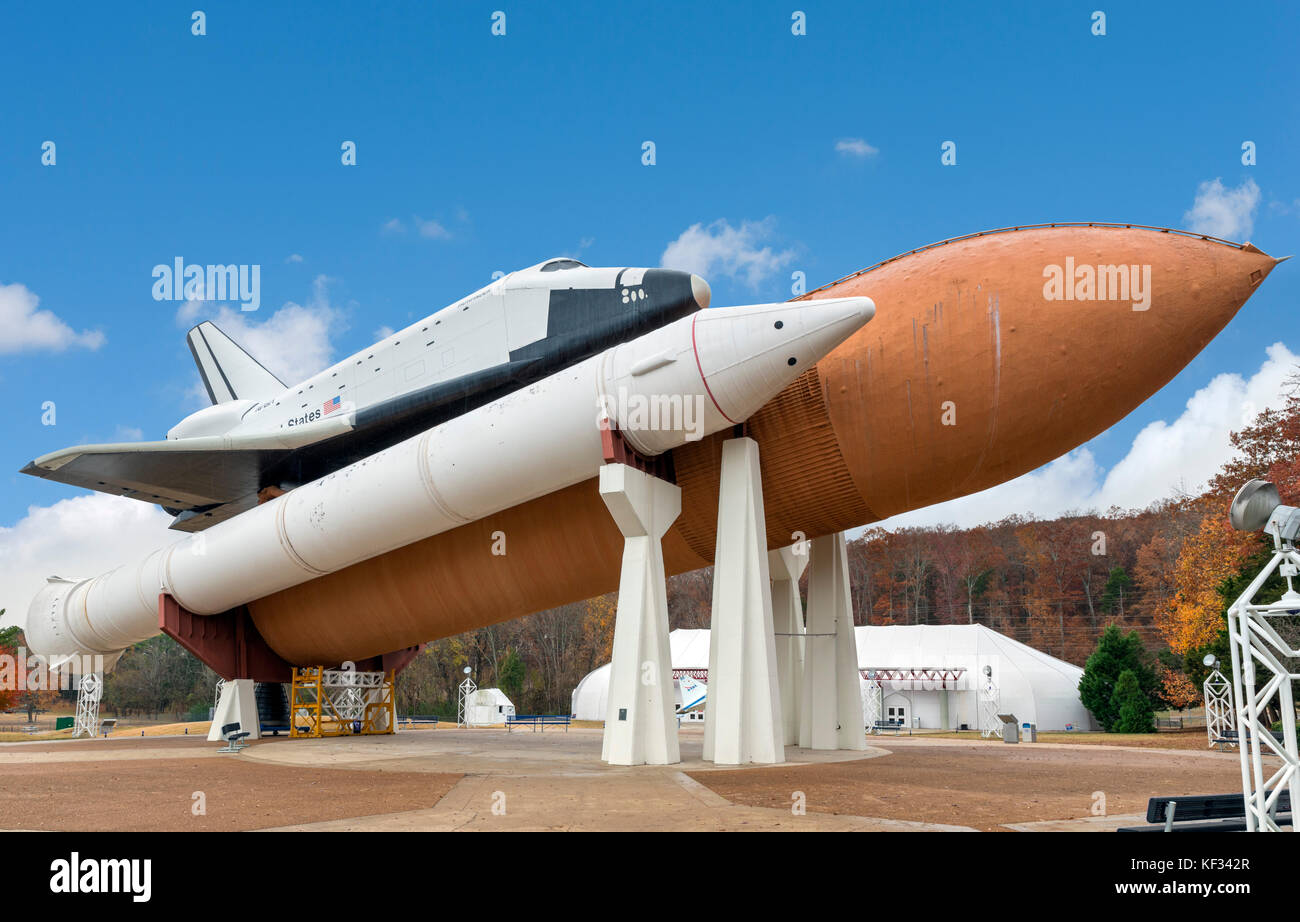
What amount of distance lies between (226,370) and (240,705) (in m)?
8.03

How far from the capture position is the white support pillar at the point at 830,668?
14875mm

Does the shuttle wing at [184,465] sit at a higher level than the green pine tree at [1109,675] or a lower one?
higher

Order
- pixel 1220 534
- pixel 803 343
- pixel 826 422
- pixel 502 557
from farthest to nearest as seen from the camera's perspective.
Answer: pixel 1220 534, pixel 502 557, pixel 826 422, pixel 803 343

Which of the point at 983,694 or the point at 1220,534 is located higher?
the point at 1220,534

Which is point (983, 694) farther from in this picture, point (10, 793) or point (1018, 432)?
point (10, 793)

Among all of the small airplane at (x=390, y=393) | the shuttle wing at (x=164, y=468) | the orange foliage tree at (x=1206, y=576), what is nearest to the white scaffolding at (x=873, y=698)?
the orange foliage tree at (x=1206, y=576)

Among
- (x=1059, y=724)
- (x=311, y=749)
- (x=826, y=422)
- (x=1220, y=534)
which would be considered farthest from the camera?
(x=1059, y=724)

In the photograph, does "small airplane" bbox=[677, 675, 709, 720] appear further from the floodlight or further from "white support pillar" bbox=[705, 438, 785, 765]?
the floodlight

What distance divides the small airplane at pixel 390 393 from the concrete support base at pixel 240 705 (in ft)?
11.8

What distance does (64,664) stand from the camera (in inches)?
846

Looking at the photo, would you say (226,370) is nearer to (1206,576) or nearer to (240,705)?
(240,705)

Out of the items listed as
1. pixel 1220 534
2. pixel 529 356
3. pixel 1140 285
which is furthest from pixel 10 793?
pixel 1220 534

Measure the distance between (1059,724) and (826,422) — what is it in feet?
76.2

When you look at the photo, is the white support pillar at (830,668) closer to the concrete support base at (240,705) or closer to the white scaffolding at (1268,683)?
the white scaffolding at (1268,683)
